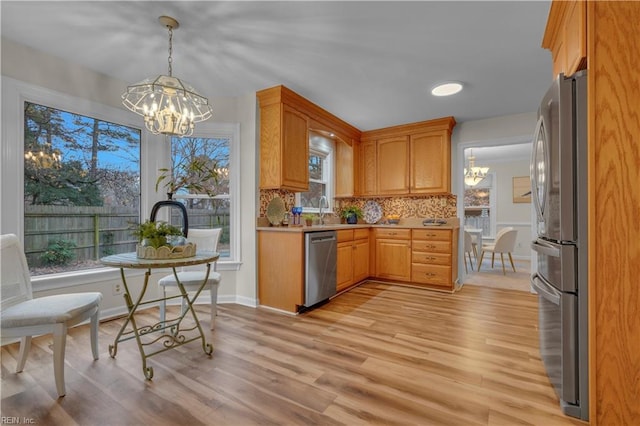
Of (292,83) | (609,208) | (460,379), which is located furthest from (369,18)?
(460,379)

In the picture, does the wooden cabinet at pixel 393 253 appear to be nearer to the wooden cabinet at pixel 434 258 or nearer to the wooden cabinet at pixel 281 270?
the wooden cabinet at pixel 434 258

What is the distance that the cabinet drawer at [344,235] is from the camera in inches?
151

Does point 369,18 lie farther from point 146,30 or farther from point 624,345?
point 624,345

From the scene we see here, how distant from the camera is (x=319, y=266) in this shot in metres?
3.34

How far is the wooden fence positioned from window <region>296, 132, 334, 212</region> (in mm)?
1509

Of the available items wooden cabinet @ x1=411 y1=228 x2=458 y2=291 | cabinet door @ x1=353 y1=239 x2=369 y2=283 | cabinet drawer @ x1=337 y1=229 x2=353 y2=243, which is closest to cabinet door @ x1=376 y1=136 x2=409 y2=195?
wooden cabinet @ x1=411 y1=228 x2=458 y2=291

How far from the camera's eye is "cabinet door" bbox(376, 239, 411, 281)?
4.35 meters

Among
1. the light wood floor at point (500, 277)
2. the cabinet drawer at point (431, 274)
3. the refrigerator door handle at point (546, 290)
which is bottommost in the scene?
the light wood floor at point (500, 277)

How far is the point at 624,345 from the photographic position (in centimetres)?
138

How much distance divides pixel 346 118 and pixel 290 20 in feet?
7.54

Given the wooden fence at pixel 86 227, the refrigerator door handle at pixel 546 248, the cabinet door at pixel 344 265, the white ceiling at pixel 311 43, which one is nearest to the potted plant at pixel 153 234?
the wooden fence at pixel 86 227

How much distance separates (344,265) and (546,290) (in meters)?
2.44

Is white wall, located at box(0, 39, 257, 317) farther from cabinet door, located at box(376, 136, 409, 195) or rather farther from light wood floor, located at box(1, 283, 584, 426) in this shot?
cabinet door, located at box(376, 136, 409, 195)

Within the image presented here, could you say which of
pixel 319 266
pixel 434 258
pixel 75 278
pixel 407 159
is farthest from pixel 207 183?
pixel 434 258
